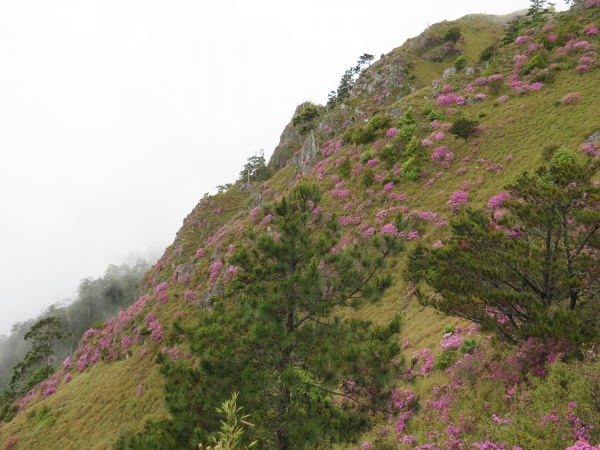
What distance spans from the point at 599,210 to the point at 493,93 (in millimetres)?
32559

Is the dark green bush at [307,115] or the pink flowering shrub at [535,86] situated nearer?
the pink flowering shrub at [535,86]

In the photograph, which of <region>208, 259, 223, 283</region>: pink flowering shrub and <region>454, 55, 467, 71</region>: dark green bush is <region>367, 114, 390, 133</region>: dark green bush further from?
<region>208, 259, 223, 283</region>: pink flowering shrub

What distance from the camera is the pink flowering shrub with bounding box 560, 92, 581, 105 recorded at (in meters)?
24.0

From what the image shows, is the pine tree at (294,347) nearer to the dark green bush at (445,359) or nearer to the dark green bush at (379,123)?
the dark green bush at (445,359)

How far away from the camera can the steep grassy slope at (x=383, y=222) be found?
1947cm

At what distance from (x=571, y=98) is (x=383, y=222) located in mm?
19612

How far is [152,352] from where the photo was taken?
25.8m

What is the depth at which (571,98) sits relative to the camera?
24234 millimetres

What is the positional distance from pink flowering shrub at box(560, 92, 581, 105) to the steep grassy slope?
1.74 ft

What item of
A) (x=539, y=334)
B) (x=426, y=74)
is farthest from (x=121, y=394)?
(x=426, y=74)

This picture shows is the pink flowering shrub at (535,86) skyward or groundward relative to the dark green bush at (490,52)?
groundward

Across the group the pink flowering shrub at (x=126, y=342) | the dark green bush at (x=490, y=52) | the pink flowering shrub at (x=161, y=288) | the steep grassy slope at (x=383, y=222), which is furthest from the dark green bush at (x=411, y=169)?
the pink flowering shrub at (x=126, y=342)

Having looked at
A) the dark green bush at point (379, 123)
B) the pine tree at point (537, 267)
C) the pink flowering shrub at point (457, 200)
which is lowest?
the pink flowering shrub at point (457, 200)

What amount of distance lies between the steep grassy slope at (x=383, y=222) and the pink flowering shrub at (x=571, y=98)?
20.9 inches
